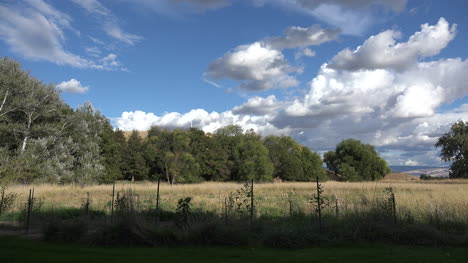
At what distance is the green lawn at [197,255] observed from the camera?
566 cm

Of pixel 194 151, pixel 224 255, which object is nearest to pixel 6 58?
pixel 194 151

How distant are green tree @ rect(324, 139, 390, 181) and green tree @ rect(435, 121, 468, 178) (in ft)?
60.4

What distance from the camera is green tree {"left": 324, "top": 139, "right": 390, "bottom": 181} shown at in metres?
75.5

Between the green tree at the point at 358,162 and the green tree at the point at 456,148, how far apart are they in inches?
725

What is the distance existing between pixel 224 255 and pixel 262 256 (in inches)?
29.3

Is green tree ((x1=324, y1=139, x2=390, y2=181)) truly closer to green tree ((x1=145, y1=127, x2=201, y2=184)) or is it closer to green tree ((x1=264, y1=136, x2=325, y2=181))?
green tree ((x1=264, y1=136, x2=325, y2=181))

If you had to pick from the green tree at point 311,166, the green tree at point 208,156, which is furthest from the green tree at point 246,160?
the green tree at point 311,166

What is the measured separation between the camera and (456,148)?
195ft

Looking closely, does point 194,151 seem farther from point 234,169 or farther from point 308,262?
point 308,262

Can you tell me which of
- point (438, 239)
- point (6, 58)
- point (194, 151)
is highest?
point (6, 58)

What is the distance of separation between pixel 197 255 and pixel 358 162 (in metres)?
78.9

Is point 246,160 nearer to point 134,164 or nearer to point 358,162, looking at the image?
point 134,164

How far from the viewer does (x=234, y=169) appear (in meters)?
64.7

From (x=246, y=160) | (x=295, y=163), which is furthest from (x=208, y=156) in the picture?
(x=295, y=163)
